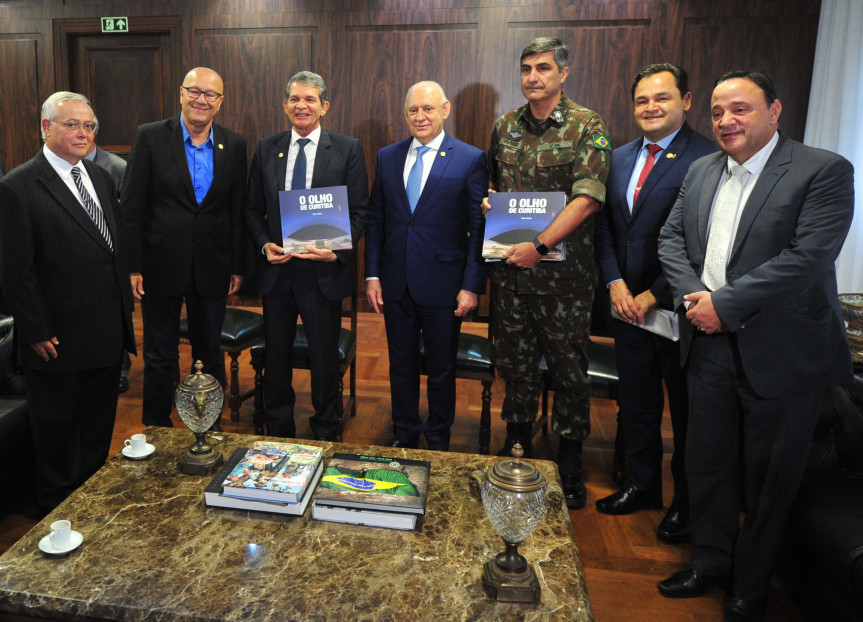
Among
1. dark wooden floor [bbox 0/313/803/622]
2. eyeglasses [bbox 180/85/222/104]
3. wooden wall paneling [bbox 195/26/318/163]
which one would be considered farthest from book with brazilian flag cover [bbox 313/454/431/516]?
wooden wall paneling [bbox 195/26/318/163]

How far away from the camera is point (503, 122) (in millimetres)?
2334

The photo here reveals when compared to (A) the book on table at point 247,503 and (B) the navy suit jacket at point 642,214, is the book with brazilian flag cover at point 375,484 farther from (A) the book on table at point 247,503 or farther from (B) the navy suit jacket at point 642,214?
(B) the navy suit jacket at point 642,214

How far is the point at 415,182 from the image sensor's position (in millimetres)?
2383

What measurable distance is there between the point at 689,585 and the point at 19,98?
568 centimetres

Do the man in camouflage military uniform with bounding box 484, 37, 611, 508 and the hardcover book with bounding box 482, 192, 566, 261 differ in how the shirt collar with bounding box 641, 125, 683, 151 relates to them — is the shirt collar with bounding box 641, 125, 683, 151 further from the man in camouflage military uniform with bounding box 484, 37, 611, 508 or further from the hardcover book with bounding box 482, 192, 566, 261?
the hardcover book with bounding box 482, 192, 566, 261

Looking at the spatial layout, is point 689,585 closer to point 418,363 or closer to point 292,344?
point 418,363

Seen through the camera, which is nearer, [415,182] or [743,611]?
[743,611]

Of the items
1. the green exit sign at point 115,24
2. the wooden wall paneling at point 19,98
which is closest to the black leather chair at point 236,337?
the green exit sign at point 115,24

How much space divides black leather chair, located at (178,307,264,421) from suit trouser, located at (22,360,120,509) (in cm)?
62

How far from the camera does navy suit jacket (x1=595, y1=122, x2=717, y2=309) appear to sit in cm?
205

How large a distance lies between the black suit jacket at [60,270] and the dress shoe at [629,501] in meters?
1.86

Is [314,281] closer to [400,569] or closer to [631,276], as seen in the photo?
[631,276]

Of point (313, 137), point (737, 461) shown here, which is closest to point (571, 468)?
point (737, 461)

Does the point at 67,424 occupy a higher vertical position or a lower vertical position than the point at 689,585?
higher
